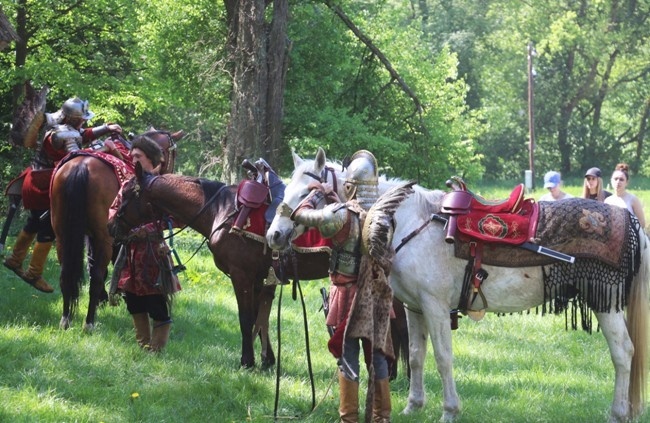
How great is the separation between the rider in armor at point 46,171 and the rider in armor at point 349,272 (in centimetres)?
427

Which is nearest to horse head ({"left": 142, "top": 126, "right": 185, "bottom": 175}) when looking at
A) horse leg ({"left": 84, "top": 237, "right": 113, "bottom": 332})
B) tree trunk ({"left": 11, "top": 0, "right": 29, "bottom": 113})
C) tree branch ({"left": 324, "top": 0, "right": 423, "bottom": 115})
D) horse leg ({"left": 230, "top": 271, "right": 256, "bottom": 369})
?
horse leg ({"left": 84, "top": 237, "right": 113, "bottom": 332})

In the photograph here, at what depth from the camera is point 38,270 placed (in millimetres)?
10352

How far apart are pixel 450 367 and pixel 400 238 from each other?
100 cm

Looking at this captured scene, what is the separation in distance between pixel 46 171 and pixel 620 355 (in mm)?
6142

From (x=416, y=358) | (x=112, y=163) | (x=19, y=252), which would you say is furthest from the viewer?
(x=19, y=252)

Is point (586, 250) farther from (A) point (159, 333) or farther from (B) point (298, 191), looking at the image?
(A) point (159, 333)

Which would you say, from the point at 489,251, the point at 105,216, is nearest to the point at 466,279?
the point at 489,251

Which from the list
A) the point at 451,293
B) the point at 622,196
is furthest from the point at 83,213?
the point at 622,196

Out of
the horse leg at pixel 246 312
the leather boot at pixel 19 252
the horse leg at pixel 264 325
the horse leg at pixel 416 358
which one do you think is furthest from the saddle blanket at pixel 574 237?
the leather boot at pixel 19 252

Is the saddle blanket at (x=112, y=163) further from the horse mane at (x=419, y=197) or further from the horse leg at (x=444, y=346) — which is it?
the horse leg at (x=444, y=346)

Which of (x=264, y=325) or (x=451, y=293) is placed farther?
(x=264, y=325)

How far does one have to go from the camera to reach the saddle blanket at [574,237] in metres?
6.72

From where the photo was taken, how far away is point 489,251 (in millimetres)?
6852

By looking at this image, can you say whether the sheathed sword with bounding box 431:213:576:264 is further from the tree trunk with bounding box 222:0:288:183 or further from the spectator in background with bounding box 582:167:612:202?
the tree trunk with bounding box 222:0:288:183
